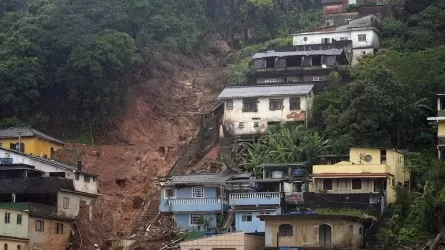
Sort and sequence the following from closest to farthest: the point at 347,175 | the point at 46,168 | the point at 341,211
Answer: the point at 341,211 → the point at 347,175 → the point at 46,168

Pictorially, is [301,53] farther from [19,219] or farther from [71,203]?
[19,219]

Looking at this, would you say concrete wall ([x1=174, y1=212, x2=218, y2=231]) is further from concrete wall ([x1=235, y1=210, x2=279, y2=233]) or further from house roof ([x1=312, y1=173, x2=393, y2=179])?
house roof ([x1=312, y1=173, x2=393, y2=179])

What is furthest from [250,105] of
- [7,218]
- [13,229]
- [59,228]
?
[7,218]

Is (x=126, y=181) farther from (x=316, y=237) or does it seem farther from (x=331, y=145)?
(x=316, y=237)

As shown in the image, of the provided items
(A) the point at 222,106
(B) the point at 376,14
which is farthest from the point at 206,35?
(A) the point at 222,106

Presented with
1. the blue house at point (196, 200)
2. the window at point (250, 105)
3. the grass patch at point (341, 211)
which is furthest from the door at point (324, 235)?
→ the window at point (250, 105)

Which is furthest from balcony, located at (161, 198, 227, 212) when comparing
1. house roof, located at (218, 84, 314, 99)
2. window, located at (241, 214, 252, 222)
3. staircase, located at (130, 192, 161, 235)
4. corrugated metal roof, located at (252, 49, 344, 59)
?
corrugated metal roof, located at (252, 49, 344, 59)
